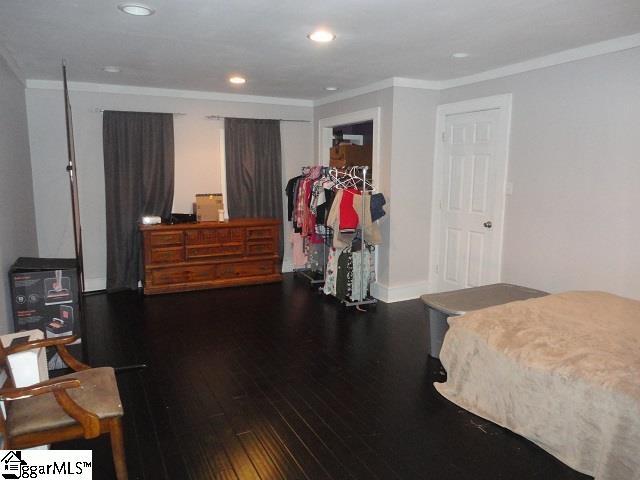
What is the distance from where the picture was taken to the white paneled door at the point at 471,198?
4273 millimetres

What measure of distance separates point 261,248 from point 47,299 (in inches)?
111

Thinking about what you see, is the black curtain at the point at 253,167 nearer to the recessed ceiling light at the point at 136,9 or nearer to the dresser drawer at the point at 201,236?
the dresser drawer at the point at 201,236

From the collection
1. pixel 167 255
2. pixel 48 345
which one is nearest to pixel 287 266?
pixel 167 255

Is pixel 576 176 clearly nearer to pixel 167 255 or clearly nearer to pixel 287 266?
pixel 287 266

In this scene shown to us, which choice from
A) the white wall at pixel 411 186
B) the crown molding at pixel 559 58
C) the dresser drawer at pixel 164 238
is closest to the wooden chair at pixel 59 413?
the dresser drawer at pixel 164 238

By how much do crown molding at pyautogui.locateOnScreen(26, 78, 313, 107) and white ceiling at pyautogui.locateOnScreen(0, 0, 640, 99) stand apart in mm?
270

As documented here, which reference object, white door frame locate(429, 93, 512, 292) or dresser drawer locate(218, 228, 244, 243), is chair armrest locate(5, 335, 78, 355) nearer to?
dresser drawer locate(218, 228, 244, 243)

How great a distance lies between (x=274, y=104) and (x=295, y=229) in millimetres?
1720

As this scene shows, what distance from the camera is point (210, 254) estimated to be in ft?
17.6

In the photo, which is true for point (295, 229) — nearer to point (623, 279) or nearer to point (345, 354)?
point (345, 354)

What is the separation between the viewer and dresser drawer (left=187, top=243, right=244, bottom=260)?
5281mm

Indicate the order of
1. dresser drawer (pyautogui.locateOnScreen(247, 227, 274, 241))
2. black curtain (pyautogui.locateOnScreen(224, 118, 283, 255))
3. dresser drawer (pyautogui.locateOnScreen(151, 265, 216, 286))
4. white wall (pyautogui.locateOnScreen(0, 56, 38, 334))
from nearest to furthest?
white wall (pyautogui.locateOnScreen(0, 56, 38, 334))
dresser drawer (pyautogui.locateOnScreen(151, 265, 216, 286))
dresser drawer (pyautogui.locateOnScreen(247, 227, 274, 241))
black curtain (pyautogui.locateOnScreen(224, 118, 283, 255))

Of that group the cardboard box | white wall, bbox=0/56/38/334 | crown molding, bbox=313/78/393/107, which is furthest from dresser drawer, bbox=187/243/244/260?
crown molding, bbox=313/78/393/107

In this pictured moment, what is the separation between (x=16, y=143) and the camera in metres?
3.97
